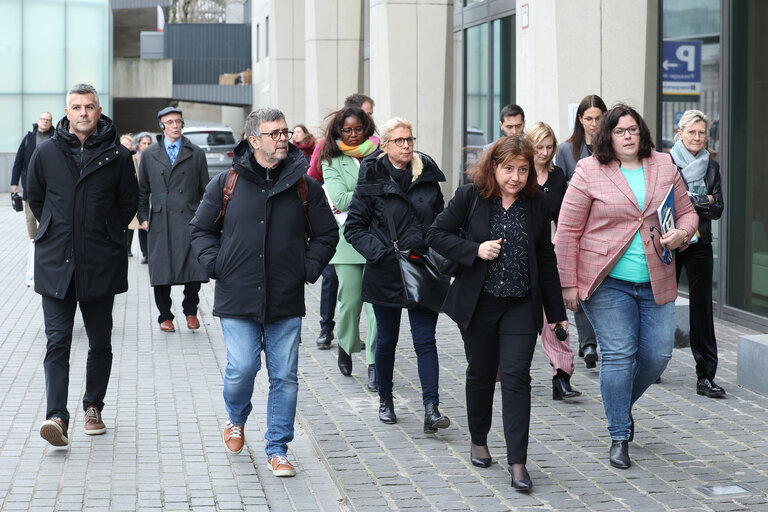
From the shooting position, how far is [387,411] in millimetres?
7133

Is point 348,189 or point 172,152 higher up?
point 172,152

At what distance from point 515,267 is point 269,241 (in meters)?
1.25

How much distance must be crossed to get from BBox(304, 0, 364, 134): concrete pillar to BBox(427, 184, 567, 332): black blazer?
63.7 ft

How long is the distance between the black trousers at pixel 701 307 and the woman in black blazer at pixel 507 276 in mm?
2175

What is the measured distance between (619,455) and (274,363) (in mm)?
1856

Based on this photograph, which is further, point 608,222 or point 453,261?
point 608,222

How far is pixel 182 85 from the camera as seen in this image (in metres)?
52.3

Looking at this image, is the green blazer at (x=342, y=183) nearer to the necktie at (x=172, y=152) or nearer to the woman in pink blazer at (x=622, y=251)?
the woman in pink blazer at (x=622, y=251)

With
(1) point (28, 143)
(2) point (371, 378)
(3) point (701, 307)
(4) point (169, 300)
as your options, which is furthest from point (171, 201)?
(1) point (28, 143)

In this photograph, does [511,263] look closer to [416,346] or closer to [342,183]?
[416,346]

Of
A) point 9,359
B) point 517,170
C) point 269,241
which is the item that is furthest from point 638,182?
point 9,359

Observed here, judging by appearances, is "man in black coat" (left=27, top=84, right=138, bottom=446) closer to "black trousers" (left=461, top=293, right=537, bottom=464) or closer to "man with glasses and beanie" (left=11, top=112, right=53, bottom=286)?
"black trousers" (left=461, top=293, right=537, bottom=464)

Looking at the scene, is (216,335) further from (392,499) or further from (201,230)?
(392,499)

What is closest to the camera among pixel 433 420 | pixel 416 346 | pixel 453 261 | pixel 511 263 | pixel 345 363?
pixel 511 263
